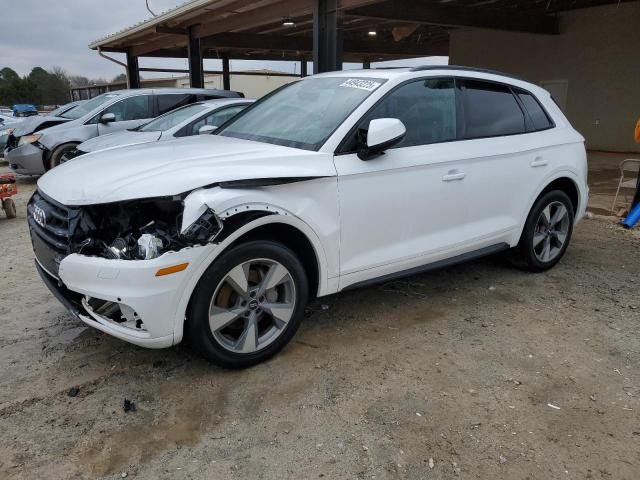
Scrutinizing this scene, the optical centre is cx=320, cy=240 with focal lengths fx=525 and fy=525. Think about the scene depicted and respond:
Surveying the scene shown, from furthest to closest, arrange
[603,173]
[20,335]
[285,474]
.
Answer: [603,173]
[20,335]
[285,474]

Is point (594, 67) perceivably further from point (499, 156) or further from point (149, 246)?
point (149, 246)

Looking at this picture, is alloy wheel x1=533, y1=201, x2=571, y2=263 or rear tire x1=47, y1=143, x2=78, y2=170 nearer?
alloy wheel x1=533, y1=201, x2=571, y2=263

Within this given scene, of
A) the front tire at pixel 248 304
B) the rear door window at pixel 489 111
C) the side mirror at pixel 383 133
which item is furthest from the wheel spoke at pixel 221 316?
the rear door window at pixel 489 111

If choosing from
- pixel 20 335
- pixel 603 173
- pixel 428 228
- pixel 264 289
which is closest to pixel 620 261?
pixel 428 228

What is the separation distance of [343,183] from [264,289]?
2.69 feet

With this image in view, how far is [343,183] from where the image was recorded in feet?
10.8

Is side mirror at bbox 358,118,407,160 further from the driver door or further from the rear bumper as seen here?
the rear bumper

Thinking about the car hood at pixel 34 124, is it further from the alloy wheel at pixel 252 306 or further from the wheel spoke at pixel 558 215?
the wheel spoke at pixel 558 215

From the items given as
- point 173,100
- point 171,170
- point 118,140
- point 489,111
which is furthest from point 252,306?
point 173,100

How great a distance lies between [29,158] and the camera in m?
9.70

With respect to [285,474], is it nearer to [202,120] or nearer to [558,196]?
[558,196]

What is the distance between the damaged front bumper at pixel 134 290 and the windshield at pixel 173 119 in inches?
209

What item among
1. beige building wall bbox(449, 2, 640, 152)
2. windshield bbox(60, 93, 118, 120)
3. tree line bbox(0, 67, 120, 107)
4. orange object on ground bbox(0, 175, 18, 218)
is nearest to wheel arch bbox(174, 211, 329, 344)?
orange object on ground bbox(0, 175, 18, 218)

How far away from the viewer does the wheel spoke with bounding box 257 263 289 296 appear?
309 cm
